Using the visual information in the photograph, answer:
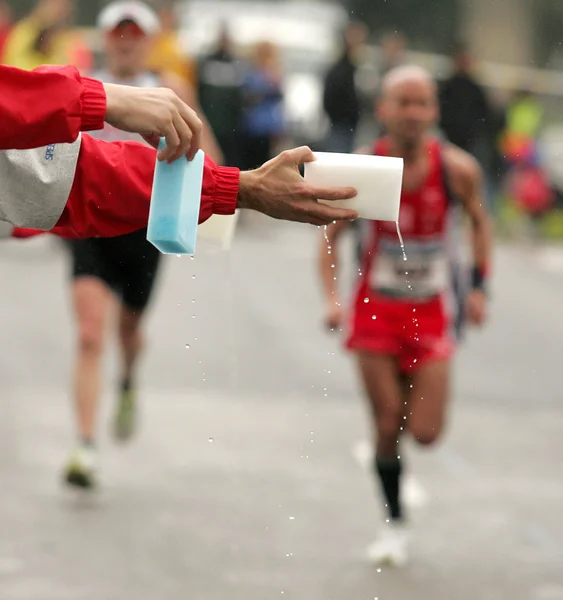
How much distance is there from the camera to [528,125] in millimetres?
19562

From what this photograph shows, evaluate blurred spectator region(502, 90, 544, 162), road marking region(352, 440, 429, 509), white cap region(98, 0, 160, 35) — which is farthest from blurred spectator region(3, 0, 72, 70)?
blurred spectator region(502, 90, 544, 162)

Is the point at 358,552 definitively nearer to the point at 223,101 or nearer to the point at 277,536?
the point at 277,536

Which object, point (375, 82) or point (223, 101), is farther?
point (375, 82)

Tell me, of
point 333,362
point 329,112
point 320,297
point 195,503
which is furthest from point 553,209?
point 195,503

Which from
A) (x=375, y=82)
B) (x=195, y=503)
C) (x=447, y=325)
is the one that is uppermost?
(x=447, y=325)

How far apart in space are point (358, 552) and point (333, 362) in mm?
4481

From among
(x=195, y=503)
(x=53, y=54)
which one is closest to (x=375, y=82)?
(x=53, y=54)

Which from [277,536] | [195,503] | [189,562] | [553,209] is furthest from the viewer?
[553,209]

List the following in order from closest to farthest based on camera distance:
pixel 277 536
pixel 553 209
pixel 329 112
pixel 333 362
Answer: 1. pixel 277 536
2. pixel 333 362
3. pixel 329 112
4. pixel 553 209

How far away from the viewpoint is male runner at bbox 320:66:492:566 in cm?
625

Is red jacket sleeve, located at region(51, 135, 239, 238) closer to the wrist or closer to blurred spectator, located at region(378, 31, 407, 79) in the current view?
the wrist

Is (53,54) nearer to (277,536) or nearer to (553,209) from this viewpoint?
(277,536)

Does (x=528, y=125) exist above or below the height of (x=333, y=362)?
below

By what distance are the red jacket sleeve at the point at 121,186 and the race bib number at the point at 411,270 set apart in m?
3.03
